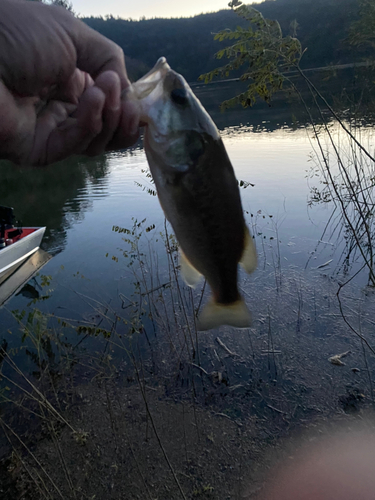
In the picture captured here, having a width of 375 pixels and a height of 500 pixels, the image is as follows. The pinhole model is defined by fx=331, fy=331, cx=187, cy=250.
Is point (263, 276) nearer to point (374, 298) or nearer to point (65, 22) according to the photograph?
point (374, 298)

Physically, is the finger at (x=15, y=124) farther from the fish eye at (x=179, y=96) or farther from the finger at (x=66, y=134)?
the fish eye at (x=179, y=96)

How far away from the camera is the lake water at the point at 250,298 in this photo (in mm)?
5215


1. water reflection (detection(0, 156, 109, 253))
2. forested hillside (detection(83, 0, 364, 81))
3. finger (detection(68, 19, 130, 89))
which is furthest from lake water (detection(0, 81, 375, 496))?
forested hillside (detection(83, 0, 364, 81))

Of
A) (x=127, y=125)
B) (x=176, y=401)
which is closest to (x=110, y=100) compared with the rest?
(x=127, y=125)

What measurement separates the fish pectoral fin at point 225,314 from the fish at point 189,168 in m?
0.39

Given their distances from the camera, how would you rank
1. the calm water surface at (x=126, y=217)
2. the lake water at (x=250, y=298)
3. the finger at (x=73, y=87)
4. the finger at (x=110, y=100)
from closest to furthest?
1. the finger at (x=110, y=100)
2. the finger at (x=73, y=87)
3. the lake water at (x=250, y=298)
4. the calm water surface at (x=126, y=217)

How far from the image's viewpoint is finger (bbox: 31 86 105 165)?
173 centimetres

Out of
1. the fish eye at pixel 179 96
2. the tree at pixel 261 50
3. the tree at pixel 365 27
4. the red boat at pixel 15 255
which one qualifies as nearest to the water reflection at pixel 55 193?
the red boat at pixel 15 255

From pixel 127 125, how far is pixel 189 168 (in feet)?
1.37

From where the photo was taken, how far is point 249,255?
2.16 meters

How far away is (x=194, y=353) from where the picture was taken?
5621 millimetres

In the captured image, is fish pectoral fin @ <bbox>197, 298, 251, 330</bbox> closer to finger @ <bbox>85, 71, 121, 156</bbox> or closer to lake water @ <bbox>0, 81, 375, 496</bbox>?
finger @ <bbox>85, 71, 121, 156</bbox>

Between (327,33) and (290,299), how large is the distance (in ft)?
209

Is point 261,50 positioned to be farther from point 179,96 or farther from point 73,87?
point 73,87
